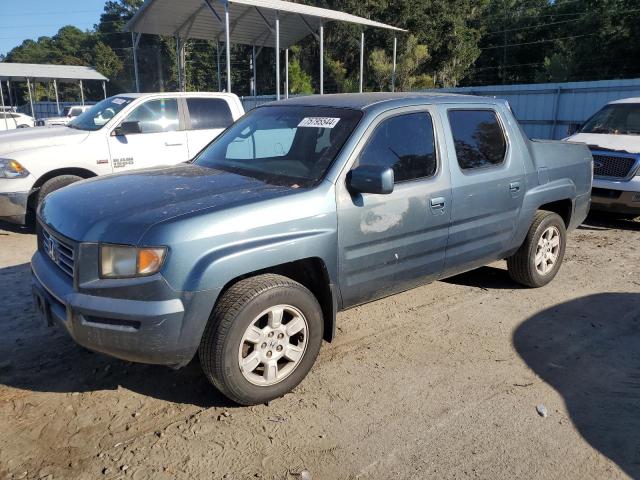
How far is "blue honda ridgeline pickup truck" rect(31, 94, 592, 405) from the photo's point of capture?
2.81 metres

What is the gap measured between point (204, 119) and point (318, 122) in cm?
502

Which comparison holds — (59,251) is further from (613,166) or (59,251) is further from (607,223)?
(607,223)

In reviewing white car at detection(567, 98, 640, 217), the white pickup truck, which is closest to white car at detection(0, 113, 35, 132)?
the white pickup truck

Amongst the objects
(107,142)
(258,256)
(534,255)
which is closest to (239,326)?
(258,256)

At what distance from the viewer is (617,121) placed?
9047mm

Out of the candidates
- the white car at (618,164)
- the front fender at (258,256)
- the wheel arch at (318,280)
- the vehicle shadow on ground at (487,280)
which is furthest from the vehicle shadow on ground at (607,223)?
the front fender at (258,256)

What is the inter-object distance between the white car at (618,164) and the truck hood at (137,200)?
6489 mm

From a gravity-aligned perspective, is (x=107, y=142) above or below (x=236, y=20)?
below

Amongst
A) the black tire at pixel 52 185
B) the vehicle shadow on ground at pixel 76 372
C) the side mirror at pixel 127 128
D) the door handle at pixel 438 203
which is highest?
the side mirror at pixel 127 128

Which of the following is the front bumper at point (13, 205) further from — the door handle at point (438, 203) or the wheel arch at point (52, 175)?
the door handle at point (438, 203)

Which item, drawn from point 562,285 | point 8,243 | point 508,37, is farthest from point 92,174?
point 508,37

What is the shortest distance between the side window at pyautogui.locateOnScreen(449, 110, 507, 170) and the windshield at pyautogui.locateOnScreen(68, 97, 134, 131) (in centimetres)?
537

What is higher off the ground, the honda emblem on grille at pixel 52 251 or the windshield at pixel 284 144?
the windshield at pixel 284 144

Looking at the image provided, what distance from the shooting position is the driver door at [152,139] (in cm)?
755
